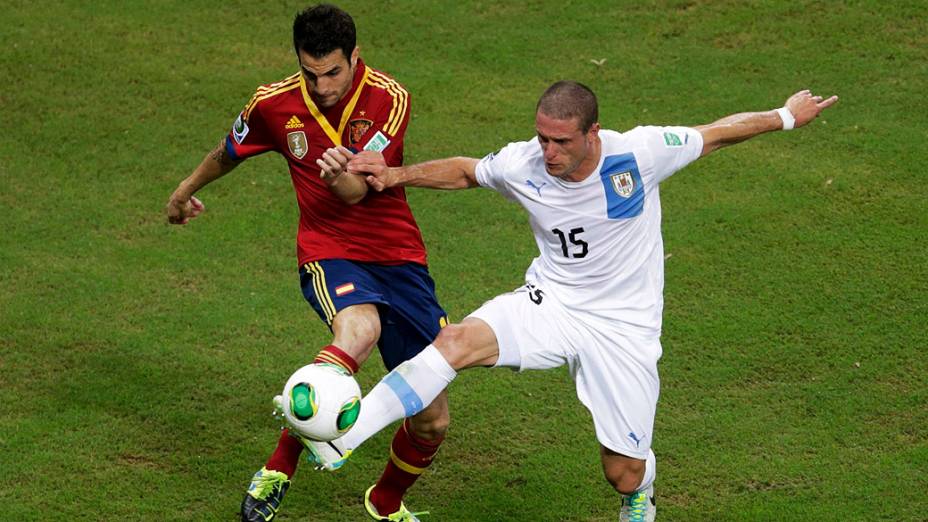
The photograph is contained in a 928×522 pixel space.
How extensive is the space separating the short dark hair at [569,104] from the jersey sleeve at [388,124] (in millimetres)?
933

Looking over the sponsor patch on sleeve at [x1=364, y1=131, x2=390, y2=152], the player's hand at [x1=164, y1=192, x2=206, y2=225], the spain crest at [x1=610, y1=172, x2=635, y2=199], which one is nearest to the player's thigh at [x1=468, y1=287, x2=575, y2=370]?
the spain crest at [x1=610, y1=172, x2=635, y2=199]

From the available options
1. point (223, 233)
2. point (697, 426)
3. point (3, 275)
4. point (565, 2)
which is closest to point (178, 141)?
point (223, 233)

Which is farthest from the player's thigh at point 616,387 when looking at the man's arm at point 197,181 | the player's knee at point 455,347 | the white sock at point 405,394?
the man's arm at point 197,181

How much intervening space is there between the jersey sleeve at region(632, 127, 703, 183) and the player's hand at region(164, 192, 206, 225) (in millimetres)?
2401

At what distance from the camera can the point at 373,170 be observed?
616cm

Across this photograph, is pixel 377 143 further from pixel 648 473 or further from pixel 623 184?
pixel 648 473

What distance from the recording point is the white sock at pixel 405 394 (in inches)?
225

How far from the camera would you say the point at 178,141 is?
10492mm

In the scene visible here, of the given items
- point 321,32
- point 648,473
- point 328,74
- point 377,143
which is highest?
point 321,32

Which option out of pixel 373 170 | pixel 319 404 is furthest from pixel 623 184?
pixel 319 404

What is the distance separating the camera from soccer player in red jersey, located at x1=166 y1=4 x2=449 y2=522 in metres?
6.32

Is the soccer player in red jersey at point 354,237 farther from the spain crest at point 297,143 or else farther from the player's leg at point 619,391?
the player's leg at point 619,391

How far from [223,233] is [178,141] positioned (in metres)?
1.44

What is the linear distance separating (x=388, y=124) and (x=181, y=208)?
127cm
